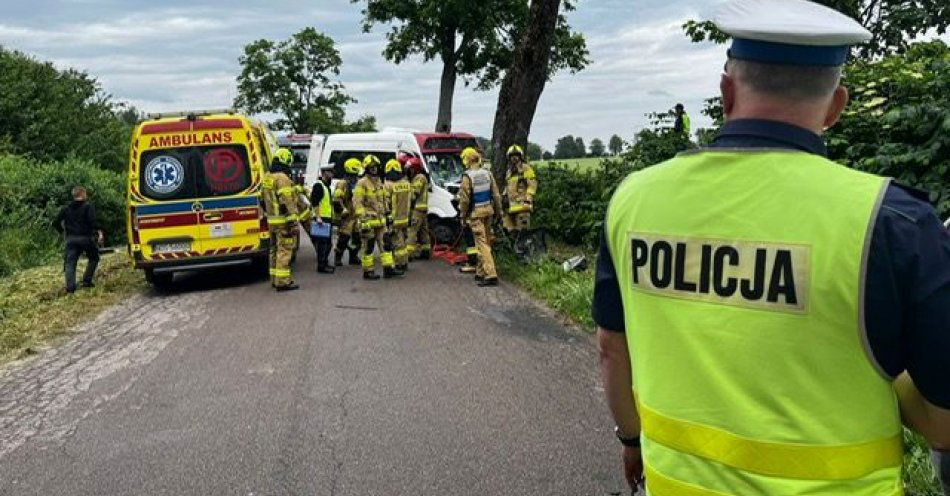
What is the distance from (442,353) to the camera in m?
7.59

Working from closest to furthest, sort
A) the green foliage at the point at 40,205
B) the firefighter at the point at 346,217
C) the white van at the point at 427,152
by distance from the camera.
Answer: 1. the firefighter at the point at 346,217
2. the white van at the point at 427,152
3. the green foliage at the point at 40,205

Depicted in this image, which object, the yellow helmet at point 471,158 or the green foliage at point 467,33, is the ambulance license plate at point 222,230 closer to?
the yellow helmet at point 471,158

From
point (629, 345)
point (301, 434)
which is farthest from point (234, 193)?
point (629, 345)

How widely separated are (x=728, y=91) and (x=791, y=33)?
8.6 inches

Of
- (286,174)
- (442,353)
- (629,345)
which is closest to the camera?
(629,345)

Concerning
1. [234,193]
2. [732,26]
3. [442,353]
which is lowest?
[442,353]

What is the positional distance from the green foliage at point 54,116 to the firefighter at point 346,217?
1727 centimetres

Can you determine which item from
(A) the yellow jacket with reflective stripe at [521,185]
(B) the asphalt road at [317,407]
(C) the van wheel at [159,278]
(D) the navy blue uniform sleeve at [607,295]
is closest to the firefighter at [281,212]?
(B) the asphalt road at [317,407]

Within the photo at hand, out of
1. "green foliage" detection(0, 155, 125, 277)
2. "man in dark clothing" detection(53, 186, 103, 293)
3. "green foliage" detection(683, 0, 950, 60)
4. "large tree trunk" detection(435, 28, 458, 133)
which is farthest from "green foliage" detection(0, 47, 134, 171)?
"green foliage" detection(683, 0, 950, 60)

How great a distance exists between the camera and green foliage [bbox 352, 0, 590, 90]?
89.5 feet

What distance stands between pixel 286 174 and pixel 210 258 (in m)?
1.71

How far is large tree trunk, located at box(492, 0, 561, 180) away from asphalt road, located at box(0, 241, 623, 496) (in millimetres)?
5610

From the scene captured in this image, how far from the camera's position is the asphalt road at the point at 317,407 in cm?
480

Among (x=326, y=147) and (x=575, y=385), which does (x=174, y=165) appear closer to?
(x=326, y=147)
